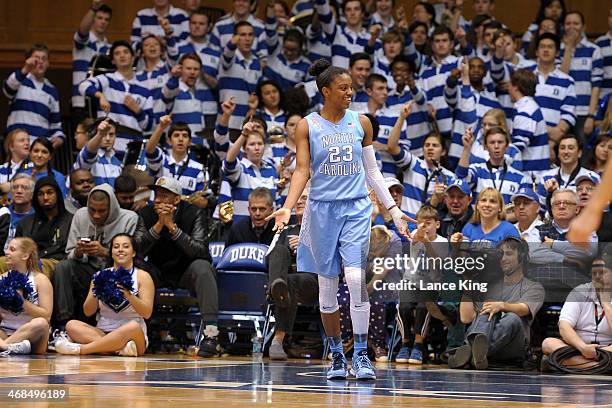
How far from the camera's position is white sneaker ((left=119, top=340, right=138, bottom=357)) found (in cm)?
1002

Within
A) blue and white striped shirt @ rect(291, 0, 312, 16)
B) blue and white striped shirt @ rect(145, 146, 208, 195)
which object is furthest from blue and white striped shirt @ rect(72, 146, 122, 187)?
blue and white striped shirt @ rect(291, 0, 312, 16)

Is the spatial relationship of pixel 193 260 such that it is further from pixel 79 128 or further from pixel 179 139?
pixel 79 128

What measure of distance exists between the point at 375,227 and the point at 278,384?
3704mm

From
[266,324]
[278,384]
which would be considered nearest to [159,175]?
[266,324]

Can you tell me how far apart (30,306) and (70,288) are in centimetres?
50

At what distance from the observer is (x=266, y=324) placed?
10.4 m

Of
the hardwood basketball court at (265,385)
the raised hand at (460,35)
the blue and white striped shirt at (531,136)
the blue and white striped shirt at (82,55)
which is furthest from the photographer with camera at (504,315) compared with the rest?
the blue and white striped shirt at (82,55)

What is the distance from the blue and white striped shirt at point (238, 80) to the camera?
46.1 feet

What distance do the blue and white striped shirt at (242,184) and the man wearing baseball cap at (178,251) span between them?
93cm

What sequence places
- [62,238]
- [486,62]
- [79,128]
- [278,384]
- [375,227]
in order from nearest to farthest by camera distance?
1. [278,384]
2. [375,227]
3. [62,238]
4. [79,128]
5. [486,62]

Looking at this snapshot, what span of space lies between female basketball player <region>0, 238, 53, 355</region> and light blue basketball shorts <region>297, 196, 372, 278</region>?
11.8 ft

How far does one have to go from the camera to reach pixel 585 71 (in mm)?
14359

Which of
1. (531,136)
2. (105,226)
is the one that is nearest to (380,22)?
(531,136)

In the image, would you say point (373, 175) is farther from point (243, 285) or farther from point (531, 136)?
point (531, 136)
